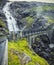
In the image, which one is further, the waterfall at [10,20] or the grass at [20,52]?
the waterfall at [10,20]

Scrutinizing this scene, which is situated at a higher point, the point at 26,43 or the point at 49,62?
the point at 26,43

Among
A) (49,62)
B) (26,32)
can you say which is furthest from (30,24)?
(49,62)

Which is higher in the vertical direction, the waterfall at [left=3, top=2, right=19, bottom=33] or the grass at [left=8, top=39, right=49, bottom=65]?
the waterfall at [left=3, top=2, right=19, bottom=33]

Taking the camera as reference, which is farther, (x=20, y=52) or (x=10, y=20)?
(x=10, y=20)

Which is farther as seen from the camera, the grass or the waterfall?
the waterfall

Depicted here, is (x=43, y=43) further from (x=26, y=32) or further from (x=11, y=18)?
(x=11, y=18)
